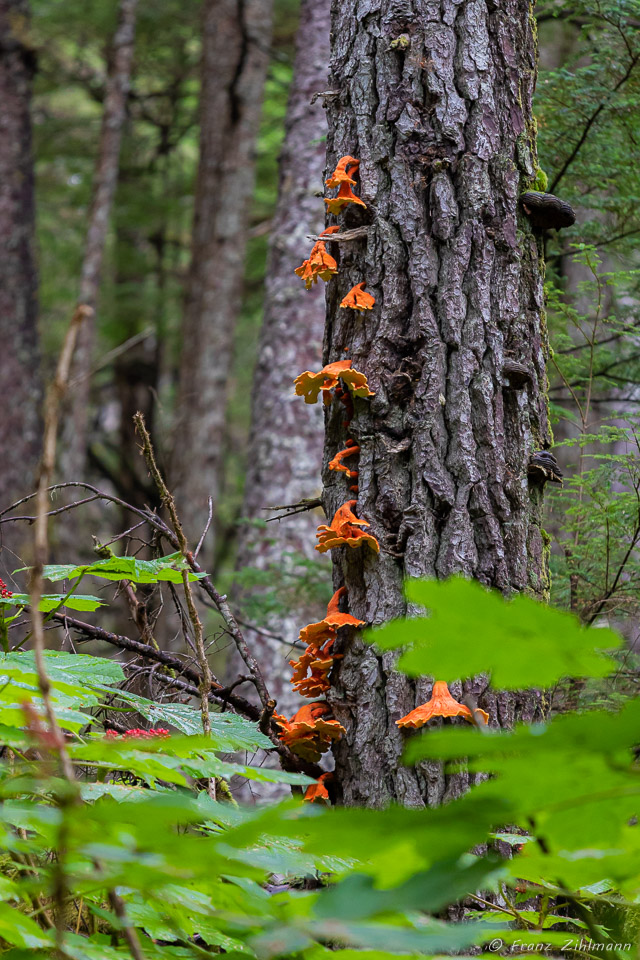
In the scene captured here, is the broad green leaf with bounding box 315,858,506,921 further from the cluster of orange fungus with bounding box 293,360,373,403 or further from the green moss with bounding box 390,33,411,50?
the green moss with bounding box 390,33,411,50

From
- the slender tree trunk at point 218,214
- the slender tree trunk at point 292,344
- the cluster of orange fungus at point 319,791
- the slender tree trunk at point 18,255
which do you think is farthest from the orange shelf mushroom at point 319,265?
the slender tree trunk at point 18,255

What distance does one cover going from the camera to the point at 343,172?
2490mm

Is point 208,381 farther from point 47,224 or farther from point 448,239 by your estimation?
point 47,224

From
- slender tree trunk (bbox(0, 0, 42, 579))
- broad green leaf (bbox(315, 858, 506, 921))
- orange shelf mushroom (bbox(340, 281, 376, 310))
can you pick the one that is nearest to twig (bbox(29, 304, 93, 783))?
broad green leaf (bbox(315, 858, 506, 921))

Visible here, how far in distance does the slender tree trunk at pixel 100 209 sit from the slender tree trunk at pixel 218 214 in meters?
1.28

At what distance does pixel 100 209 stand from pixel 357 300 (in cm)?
883

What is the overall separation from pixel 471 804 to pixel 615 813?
22 centimetres

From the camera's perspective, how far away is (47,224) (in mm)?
15797

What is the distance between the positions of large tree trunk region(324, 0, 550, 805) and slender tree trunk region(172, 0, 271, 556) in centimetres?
696

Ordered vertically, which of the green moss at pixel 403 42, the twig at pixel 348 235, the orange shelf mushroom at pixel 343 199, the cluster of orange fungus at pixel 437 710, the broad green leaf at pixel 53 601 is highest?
the green moss at pixel 403 42

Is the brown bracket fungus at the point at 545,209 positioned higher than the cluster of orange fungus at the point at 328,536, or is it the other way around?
the brown bracket fungus at the point at 545,209

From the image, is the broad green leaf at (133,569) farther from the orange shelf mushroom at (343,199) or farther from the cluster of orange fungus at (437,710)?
the orange shelf mushroom at (343,199)

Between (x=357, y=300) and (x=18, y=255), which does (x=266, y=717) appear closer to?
(x=357, y=300)

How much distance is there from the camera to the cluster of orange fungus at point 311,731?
224 cm
